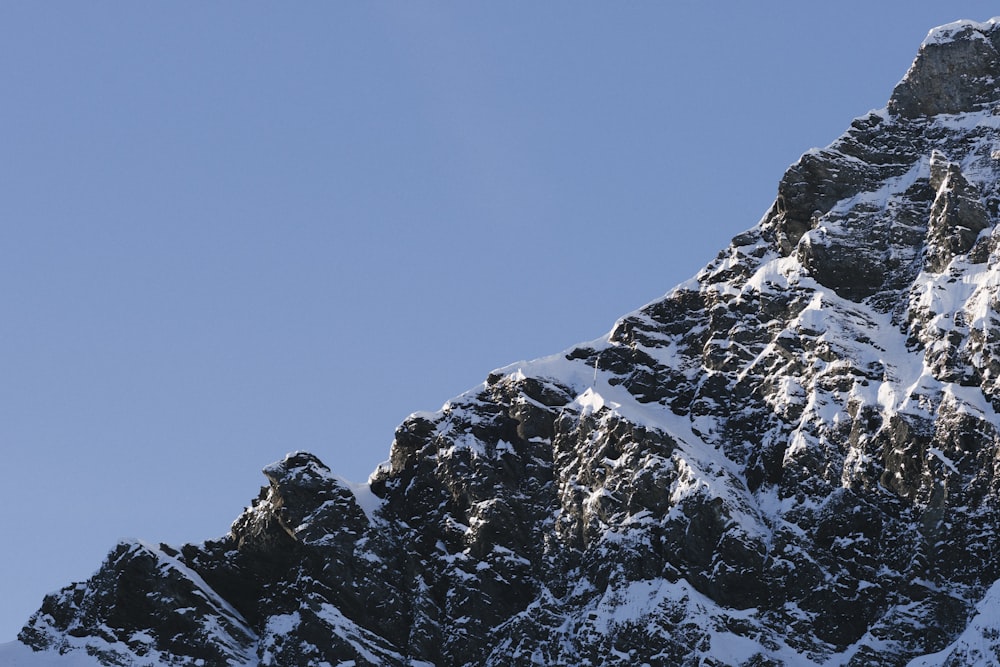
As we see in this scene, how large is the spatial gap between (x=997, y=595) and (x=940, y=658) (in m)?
7.04

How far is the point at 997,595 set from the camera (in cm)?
19738

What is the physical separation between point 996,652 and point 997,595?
6897 mm

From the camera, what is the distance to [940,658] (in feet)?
646

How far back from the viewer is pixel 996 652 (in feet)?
630

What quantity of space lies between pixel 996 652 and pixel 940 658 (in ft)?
20.8
